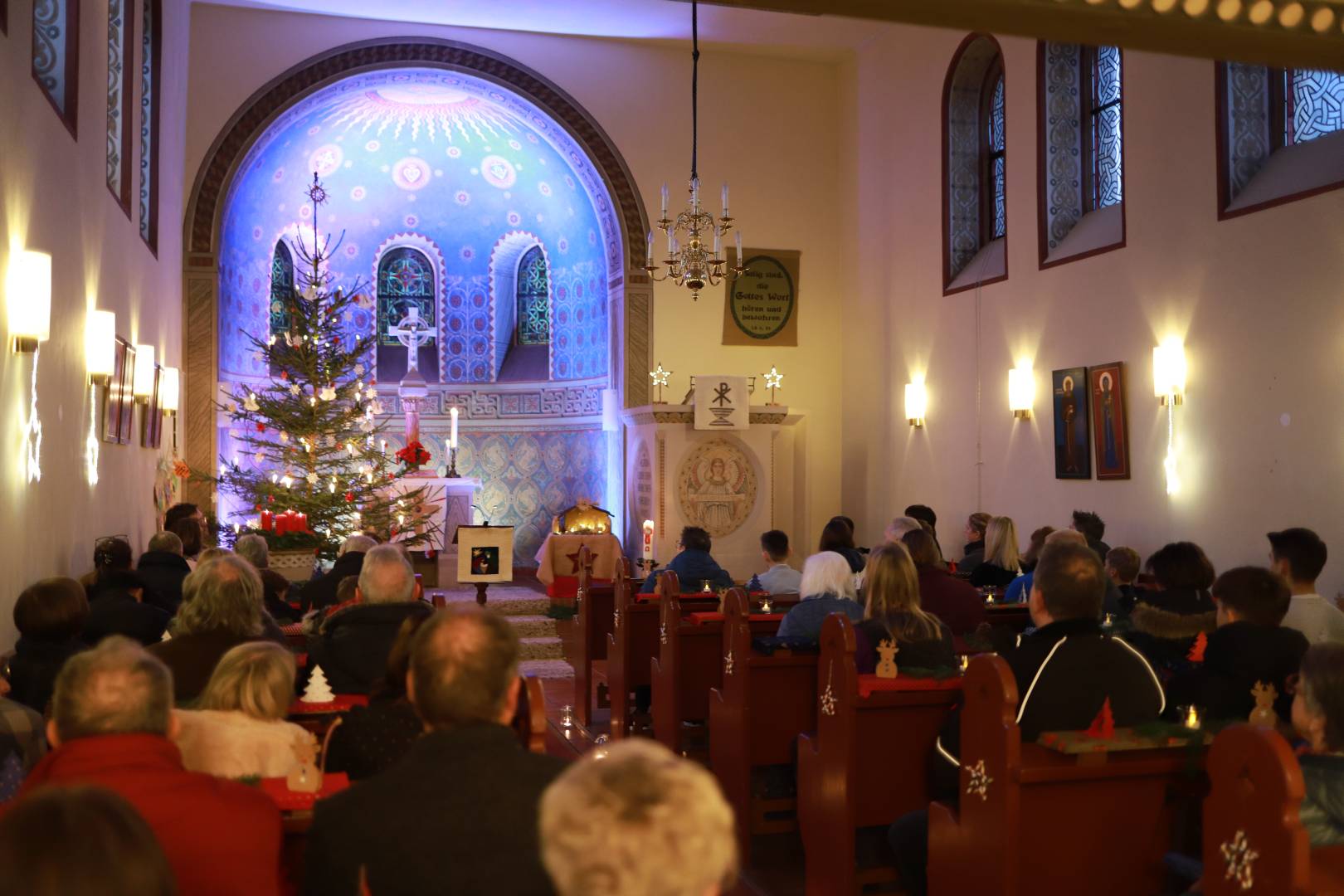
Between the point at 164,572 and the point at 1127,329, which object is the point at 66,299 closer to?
the point at 164,572

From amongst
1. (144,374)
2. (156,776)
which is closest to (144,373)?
(144,374)

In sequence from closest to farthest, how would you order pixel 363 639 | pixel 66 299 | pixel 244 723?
1. pixel 244 723
2. pixel 363 639
3. pixel 66 299

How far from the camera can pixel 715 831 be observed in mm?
1341

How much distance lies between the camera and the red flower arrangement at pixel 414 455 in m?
12.5

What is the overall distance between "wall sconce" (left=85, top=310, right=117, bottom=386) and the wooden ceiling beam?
5.01 meters

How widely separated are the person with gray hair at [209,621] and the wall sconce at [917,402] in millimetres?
9501

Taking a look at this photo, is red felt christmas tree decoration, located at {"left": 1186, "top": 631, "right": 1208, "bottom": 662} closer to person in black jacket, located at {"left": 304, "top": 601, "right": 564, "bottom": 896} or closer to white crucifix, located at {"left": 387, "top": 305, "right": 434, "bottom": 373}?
person in black jacket, located at {"left": 304, "top": 601, "right": 564, "bottom": 896}

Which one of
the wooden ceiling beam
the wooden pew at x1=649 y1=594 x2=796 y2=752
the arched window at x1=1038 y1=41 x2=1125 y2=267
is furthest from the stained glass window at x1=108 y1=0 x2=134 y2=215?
the arched window at x1=1038 y1=41 x2=1125 y2=267

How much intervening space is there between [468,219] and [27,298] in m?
11.3

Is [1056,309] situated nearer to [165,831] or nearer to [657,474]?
[657,474]

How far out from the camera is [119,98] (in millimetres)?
8641

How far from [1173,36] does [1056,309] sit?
6.98m

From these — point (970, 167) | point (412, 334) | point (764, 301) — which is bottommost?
point (412, 334)

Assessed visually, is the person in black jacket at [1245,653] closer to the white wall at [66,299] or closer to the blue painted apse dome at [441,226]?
the white wall at [66,299]
